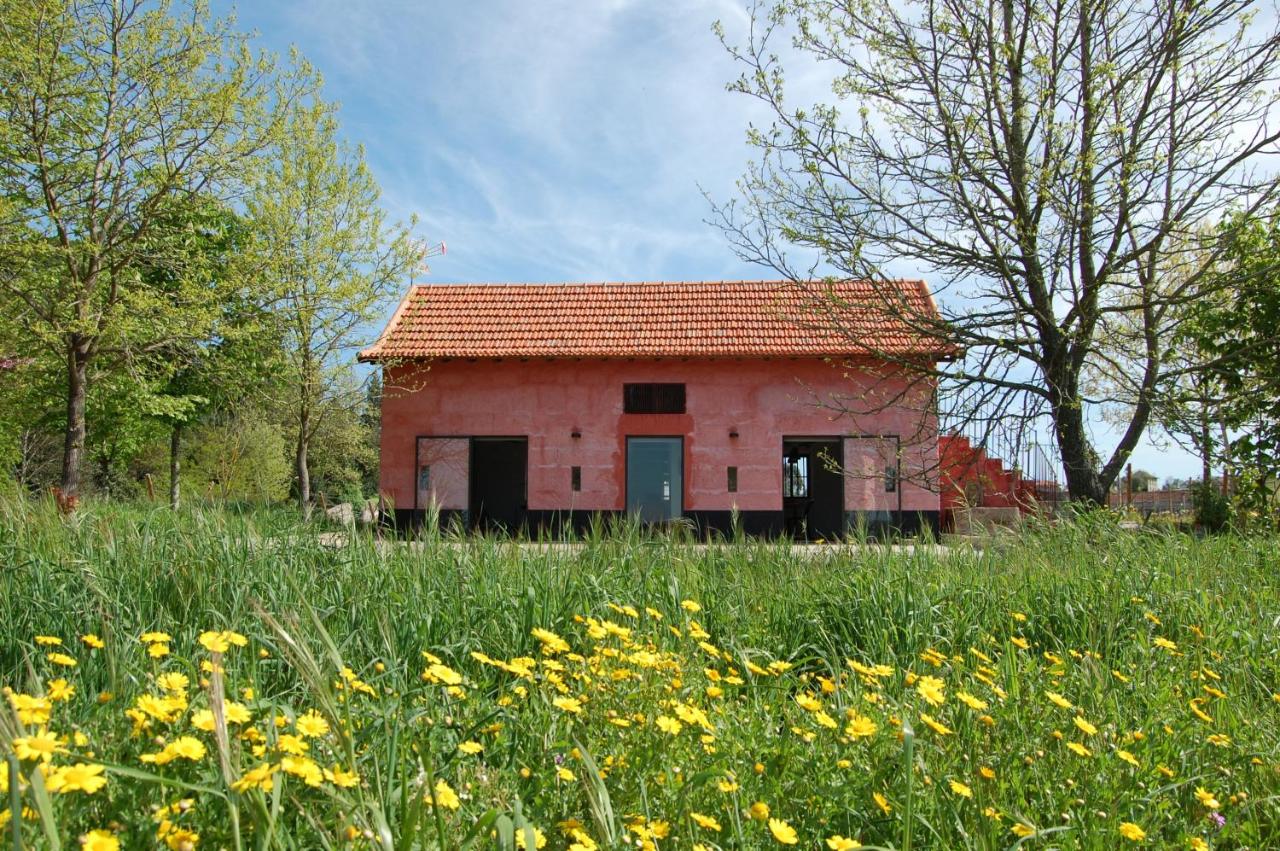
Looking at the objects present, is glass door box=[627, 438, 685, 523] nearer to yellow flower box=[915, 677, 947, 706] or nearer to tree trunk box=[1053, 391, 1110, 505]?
tree trunk box=[1053, 391, 1110, 505]

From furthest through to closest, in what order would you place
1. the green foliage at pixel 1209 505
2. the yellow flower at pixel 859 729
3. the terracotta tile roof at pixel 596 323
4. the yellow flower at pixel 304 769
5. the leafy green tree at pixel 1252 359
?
the terracotta tile roof at pixel 596 323 → the green foliage at pixel 1209 505 → the leafy green tree at pixel 1252 359 → the yellow flower at pixel 859 729 → the yellow flower at pixel 304 769

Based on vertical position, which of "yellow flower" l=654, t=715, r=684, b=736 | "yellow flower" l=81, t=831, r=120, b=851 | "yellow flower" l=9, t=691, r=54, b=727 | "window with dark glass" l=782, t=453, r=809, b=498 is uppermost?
"window with dark glass" l=782, t=453, r=809, b=498

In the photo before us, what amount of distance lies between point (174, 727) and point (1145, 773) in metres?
2.95

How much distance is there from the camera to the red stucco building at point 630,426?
2053 centimetres

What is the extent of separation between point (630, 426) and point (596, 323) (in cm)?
311

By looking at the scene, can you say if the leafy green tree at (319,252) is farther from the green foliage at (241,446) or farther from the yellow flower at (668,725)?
the yellow flower at (668,725)

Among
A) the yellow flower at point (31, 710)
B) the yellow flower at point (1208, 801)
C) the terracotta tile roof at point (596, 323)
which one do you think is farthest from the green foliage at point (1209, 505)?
the yellow flower at point (31, 710)

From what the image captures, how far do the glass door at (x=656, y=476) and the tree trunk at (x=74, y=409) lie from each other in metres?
11.3

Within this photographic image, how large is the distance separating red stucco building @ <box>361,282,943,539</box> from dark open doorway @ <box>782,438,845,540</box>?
0.19ft

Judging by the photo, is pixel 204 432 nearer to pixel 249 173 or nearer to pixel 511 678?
pixel 249 173

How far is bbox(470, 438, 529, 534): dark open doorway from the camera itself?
2116 cm

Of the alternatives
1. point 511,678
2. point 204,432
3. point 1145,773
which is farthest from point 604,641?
point 204,432

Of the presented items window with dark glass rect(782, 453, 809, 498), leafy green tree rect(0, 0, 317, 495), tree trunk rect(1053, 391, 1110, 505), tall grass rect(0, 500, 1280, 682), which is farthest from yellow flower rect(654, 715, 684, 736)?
window with dark glass rect(782, 453, 809, 498)

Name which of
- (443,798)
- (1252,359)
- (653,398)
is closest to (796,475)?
(653,398)
